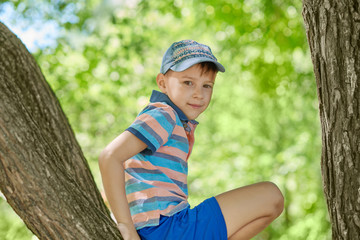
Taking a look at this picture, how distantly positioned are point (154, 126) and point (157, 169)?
228 millimetres

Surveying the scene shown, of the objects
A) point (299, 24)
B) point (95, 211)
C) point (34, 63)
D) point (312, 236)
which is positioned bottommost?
point (312, 236)

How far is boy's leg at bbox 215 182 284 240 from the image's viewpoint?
2074 millimetres

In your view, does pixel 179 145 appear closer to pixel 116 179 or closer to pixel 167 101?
pixel 167 101

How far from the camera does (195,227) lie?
210 cm

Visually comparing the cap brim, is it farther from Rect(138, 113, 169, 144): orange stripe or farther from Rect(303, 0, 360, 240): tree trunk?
Rect(303, 0, 360, 240): tree trunk

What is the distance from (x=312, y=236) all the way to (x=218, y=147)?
15.5ft

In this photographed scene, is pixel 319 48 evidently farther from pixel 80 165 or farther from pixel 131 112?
pixel 131 112

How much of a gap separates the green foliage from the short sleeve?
4.19 metres

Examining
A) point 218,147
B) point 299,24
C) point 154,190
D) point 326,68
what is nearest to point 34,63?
point 154,190

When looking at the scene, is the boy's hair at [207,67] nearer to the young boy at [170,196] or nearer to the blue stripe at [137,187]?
the young boy at [170,196]

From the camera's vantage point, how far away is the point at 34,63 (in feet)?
8.20

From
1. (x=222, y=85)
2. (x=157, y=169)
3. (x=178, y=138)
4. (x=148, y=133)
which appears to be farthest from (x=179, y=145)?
(x=222, y=85)

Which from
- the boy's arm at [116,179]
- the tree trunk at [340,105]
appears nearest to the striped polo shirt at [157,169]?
the boy's arm at [116,179]

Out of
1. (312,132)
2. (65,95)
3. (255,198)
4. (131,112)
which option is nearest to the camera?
(255,198)
